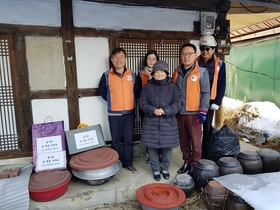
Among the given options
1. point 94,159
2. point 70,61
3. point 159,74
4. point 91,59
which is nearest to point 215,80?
point 159,74

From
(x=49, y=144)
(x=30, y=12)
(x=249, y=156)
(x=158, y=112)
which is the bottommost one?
(x=249, y=156)

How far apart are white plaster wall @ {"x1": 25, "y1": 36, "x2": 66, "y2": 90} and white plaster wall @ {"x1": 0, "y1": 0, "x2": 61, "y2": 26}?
25cm

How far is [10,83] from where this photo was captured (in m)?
3.51

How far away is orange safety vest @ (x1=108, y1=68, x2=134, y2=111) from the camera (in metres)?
3.63

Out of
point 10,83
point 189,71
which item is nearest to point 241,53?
point 189,71

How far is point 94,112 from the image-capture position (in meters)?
4.06

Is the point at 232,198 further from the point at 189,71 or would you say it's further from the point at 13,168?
the point at 13,168

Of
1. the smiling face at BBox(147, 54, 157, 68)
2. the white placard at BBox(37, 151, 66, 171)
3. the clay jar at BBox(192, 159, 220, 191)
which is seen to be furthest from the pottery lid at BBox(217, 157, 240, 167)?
the white placard at BBox(37, 151, 66, 171)

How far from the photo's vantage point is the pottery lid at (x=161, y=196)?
2756 millimetres

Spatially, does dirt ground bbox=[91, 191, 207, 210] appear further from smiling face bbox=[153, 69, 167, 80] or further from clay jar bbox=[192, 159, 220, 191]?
smiling face bbox=[153, 69, 167, 80]

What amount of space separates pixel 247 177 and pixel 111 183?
1903 millimetres

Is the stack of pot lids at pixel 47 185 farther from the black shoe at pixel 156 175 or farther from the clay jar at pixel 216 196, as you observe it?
the clay jar at pixel 216 196

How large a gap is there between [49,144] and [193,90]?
7.79 feet

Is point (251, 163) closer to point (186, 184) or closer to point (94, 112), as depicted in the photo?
point (186, 184)
